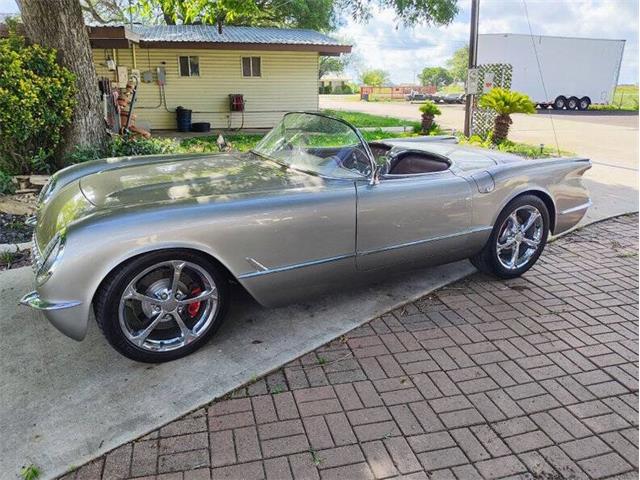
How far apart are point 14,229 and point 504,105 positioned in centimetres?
975

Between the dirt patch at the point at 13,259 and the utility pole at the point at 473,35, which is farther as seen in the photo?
the utility pole at the point at 473,35

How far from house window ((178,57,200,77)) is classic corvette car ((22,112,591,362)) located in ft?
40.5

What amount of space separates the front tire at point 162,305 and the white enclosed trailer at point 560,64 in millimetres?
25268

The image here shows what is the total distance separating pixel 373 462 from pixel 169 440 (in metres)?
0.96

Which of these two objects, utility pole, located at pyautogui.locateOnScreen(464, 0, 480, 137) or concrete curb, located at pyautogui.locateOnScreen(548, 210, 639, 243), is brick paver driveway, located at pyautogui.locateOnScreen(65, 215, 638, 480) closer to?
concrete curb, located at pyautogui.locateOnScreen(548, 210, 639, 243)

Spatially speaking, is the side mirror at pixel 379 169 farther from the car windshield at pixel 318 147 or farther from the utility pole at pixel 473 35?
the utility pole at pixel 473 35

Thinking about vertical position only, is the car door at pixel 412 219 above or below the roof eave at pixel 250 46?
below

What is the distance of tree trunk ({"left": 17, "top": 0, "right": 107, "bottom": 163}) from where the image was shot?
19.7 feet

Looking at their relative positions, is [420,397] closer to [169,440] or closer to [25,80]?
[169,440]

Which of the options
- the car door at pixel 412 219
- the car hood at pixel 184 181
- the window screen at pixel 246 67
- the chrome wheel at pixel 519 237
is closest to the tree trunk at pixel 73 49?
the car hood at pixel 184 181

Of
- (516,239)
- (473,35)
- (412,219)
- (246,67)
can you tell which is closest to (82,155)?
(412,219)

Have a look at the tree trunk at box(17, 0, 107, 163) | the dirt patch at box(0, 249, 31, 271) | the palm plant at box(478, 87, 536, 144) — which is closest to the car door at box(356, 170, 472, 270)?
the dirt patch at box(0, 249, 31, 271)

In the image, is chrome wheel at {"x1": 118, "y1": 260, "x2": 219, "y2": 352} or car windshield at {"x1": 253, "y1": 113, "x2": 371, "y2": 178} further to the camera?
car windshield at {"x1": 253, "y1": 113, "x2": 371, "y2": 178}

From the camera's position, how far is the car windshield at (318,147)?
134 inches
